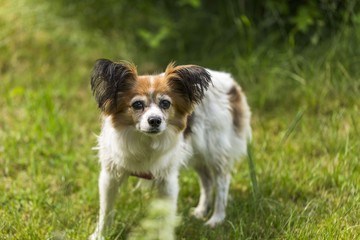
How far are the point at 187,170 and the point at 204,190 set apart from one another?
0.98 feet

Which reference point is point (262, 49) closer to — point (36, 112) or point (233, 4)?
point (233, 4)

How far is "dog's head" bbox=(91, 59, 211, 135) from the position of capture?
389 centimetres

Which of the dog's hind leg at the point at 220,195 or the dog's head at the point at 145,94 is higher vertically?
the dog's head at the point at 145,94

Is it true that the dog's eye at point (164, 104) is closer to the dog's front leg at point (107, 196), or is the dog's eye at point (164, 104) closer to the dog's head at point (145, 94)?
the dog's head at point (145, 94)

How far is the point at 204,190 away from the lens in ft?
16.5

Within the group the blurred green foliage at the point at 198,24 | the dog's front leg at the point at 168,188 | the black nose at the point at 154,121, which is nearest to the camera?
the black nose at the point at 154,121

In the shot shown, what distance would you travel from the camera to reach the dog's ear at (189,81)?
4.04m

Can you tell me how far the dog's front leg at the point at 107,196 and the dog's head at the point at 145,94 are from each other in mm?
427

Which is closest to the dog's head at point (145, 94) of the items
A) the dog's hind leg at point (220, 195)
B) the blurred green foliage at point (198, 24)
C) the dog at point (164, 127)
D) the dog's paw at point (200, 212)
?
the dog at point (164, 127)

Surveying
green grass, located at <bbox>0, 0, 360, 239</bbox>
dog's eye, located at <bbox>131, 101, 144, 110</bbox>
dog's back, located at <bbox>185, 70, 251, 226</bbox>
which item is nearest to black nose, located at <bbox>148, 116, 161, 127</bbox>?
dog's eye, located at <bbox>131, 101, 144, 110</bbox>

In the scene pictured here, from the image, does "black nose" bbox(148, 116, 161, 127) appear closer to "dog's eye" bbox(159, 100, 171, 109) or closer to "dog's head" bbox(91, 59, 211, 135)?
"dog's head" bbox(91, 59, 211, 135)

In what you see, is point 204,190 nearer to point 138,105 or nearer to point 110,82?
point 138,105

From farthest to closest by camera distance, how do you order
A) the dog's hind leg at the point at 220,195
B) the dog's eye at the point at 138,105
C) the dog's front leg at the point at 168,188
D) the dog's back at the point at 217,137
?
the dog's hind leg at the point at 220,195 → the dog's back at the point at 217,137 → the dog's front leg at the point at 168,188 → the dog's eye at the point at 138,105

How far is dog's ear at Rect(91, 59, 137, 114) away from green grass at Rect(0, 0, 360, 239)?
81 centimetres
